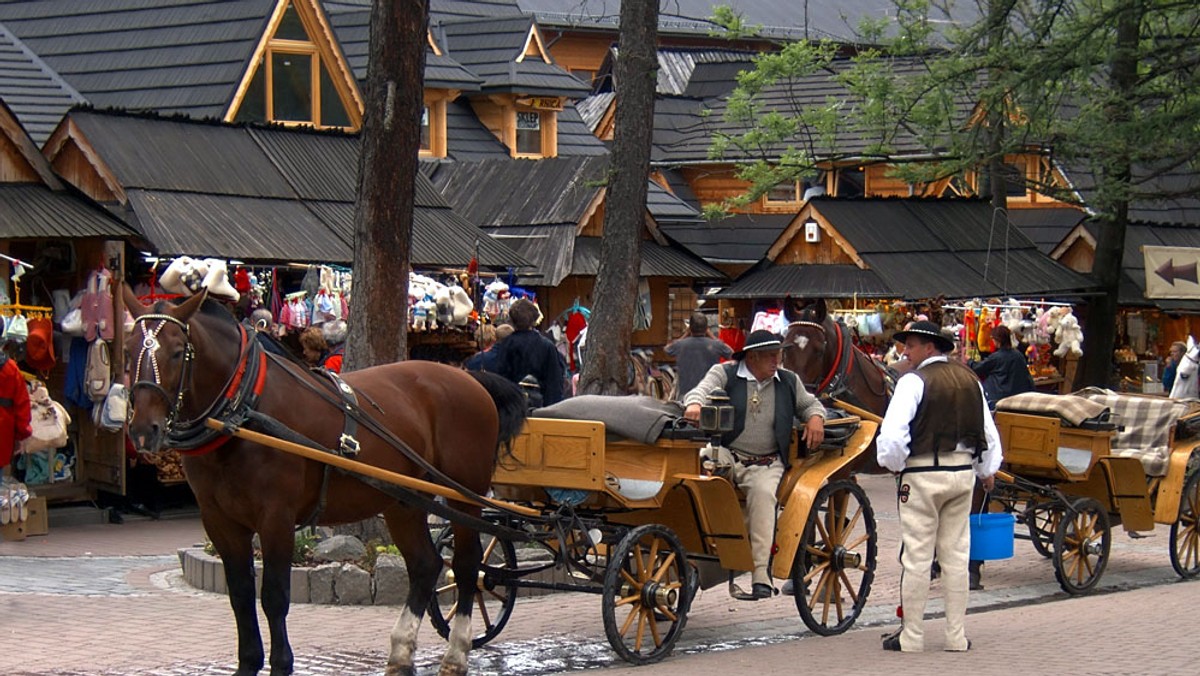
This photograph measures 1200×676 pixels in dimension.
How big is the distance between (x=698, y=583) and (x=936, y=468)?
67.6 inches

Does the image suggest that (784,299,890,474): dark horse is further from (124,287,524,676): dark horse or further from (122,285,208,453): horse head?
(122,285,208,453): horse head

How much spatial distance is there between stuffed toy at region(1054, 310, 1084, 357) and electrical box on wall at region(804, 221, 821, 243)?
3.77 m

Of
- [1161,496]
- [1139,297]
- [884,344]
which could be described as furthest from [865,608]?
[1139,297]

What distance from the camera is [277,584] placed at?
28.0 ft

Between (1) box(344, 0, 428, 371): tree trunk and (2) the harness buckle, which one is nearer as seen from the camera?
(2) the harness buckle

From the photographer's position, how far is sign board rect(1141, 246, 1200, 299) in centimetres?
2659

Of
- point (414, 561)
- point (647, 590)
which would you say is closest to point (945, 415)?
point (647, 590)

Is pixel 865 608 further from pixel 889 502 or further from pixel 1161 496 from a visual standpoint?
pixel 889 502

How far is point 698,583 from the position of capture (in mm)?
10680

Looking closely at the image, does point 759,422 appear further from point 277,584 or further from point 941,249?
point 941,249

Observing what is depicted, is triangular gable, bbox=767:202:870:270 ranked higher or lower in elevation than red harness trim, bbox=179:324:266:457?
higher

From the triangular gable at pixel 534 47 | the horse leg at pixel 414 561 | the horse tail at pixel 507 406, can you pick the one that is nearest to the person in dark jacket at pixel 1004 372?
the horse tail at pixel 507 406

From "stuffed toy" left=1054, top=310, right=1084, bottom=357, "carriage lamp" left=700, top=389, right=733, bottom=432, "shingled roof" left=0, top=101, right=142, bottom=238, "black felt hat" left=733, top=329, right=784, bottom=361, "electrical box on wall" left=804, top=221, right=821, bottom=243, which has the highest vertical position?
"electrical box on wall" left=804, top=221, right=821, bottom=243

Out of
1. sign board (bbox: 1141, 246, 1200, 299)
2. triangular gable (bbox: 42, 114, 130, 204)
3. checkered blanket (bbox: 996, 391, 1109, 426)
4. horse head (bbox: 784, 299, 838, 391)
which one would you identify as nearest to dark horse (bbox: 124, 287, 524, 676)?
horse head (bbox: 784, 299, 838, 391)
